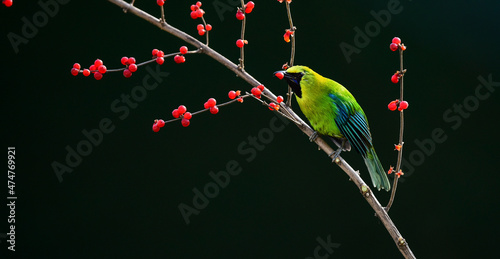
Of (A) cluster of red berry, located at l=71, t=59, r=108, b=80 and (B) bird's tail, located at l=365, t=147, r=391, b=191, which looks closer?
(A) cluster of red berry, located at l=71, t=59, r=108, b=80

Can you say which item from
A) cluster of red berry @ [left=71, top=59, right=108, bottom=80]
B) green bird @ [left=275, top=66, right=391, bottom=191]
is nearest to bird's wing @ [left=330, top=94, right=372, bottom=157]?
green bird @ [left=275, top=66, right=391, bottom=191]

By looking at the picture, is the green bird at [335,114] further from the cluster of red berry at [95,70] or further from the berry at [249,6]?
the cluster of red berry at [95,70]

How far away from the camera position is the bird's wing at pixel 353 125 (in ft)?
3.30

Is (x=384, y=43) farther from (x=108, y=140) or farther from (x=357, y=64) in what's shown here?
(x=108, y=140)

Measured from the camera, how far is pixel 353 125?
102 centimetres

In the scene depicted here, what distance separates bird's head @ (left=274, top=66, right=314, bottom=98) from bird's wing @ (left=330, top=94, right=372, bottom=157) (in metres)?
0.08

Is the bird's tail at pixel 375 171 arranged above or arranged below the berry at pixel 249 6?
below

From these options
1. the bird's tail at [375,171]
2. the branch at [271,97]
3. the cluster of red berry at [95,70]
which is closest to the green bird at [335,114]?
the bird's tail at [375,171]

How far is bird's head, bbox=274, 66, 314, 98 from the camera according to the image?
38.8 inches

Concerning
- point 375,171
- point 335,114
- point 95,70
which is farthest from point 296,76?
point 95,70

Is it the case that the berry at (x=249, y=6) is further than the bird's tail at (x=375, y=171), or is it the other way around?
the bird's tail at (x=375, y=171)

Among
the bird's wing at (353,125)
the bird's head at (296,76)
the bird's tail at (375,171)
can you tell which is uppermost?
the bird's head at (296,76)

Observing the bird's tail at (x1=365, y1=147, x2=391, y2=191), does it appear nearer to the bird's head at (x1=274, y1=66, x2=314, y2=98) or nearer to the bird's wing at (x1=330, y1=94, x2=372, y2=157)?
the bird's wing at (x1=330, y1=94, x2=372, y2=157)

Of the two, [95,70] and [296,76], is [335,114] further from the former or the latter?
[95,70]
